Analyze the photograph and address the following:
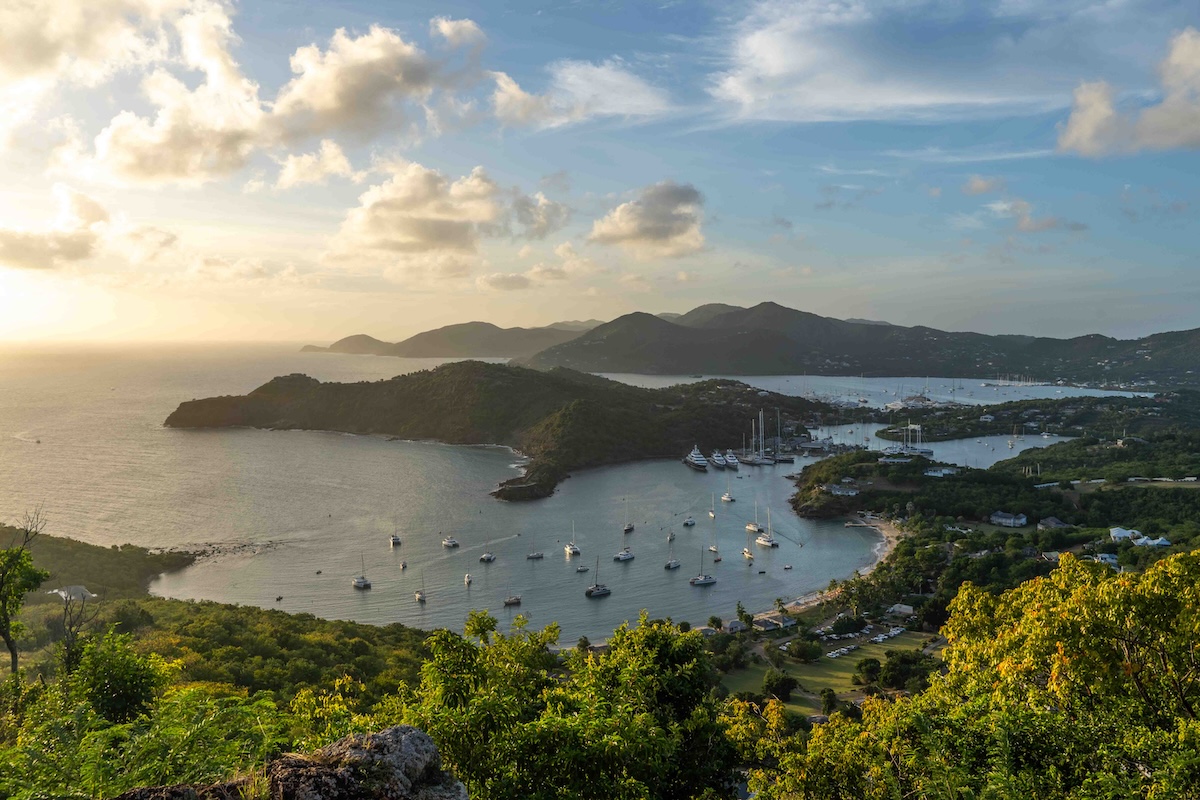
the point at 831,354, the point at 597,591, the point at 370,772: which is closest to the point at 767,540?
the point at 597,591

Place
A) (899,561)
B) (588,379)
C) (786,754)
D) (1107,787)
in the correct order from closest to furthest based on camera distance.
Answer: (1107,787) < (786,754) < (899,561) < (588,379)

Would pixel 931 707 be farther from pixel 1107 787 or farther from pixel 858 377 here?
pixel 858 377

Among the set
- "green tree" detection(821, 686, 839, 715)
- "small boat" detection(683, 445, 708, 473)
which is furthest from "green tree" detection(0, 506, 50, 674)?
"small boat" detection(683, 445, 708, 473)

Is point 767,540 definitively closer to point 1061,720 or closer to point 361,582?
point 361,582

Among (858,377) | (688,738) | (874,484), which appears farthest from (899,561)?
(858,377)

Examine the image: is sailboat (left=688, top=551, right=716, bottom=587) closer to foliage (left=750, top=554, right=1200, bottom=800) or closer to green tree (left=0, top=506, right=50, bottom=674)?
foliage (left=750, top=554, right=1200, bottom=800)

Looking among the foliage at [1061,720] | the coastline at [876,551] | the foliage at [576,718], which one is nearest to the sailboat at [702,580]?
the coastline at [876,551]
